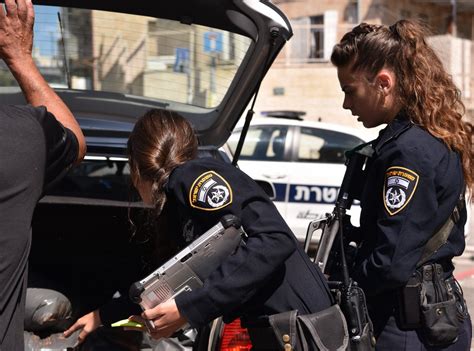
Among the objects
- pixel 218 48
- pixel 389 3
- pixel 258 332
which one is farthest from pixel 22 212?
pixel 389 3

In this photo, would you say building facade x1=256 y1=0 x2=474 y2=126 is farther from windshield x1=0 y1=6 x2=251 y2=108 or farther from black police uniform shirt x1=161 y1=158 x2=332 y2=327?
black police uniform shirt x1=161 y1=158 x2=332 y2=327

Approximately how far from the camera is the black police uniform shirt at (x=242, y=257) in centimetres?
206

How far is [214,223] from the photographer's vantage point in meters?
2.14

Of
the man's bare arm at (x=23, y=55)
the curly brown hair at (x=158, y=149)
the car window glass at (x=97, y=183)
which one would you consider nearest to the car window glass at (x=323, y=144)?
the car window glass at (x=97, y=183)

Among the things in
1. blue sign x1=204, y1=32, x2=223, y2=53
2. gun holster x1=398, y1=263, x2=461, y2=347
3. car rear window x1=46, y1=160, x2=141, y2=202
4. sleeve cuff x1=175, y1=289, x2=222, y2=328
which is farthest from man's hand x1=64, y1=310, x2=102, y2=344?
blue sign x1=204, y1=32, x2=223, y2=53

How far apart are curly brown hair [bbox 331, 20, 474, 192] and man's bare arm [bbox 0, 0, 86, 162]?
940mm

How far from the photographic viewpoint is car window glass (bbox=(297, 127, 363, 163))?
934 centimetres

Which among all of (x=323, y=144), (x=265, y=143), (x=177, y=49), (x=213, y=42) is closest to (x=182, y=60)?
(x=177, y=49)

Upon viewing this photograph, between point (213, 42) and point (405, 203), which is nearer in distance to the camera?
point (405, 203)

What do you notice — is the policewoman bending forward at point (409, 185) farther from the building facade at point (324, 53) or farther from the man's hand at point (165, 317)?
the building facade at point (324, 53)

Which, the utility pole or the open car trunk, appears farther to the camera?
the utility pole

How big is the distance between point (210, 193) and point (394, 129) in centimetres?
65

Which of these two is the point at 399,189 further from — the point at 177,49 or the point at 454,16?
the point at 454,16

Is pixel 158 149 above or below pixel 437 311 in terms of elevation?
above
